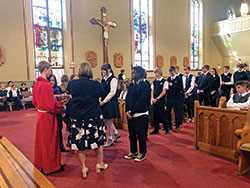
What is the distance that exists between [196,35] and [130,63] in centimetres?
696

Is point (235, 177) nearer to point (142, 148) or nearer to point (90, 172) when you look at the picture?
point (142, 148)

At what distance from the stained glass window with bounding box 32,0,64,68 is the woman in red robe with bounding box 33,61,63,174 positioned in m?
7.80

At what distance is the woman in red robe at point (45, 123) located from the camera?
8.78 ft

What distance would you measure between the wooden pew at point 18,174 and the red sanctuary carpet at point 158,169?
25cm

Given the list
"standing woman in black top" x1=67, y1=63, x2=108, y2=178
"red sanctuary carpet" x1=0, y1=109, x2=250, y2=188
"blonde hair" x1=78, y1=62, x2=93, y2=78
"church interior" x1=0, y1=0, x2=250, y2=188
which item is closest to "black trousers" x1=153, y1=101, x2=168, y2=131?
"church interior" x1=0, y1=0, x2=250, y2=188

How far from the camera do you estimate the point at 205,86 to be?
18.6 feet

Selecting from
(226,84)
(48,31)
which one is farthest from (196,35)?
(48,31)

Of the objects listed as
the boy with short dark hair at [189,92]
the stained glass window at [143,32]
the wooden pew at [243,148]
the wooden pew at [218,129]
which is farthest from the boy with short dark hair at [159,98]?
the stained glass window at [143,32]

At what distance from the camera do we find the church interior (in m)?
2.78

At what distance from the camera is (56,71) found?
10391mm

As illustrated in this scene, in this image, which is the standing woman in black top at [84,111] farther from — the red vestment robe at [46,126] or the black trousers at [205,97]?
the black trousers at [205,97]

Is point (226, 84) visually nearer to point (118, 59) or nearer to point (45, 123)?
point (118, 59)

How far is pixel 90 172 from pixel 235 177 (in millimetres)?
1905

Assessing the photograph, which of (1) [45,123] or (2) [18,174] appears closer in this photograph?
(2) [18,174]
